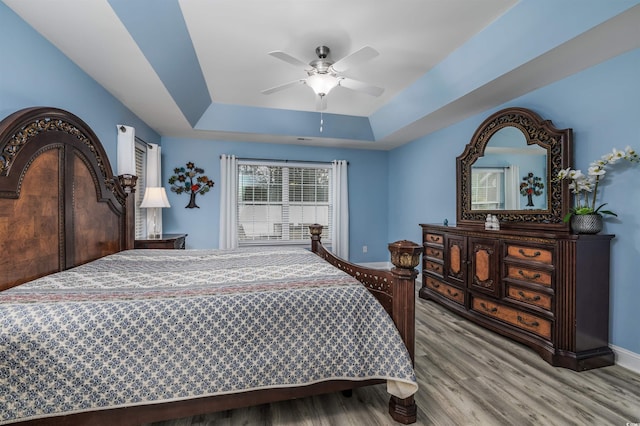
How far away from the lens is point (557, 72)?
2.40 m

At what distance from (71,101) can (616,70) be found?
4.34m

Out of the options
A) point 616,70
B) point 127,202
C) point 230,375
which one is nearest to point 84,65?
point 127,202

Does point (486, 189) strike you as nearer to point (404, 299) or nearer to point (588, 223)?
point (588, 223)

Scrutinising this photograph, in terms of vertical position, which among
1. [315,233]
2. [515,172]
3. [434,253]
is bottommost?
[434,253]

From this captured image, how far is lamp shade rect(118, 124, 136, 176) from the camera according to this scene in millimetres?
2996

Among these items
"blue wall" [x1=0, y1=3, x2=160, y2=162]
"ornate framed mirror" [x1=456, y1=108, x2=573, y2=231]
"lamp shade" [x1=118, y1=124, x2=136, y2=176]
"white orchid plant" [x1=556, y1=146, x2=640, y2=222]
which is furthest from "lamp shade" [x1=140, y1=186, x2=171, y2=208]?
"white orchid plant" [x1=556, y1=146, x2=640, y2=222]

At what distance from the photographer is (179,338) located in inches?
52.3

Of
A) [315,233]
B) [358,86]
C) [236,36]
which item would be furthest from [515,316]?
[236,36]

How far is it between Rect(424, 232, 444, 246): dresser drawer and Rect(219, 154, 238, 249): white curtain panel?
295 centimetres

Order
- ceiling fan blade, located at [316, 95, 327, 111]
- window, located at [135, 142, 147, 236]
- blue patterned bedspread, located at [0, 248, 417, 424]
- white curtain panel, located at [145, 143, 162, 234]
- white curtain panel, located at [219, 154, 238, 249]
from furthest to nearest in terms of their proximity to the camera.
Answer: white curtain panel, located at [219, 154, 238, 249] → white curtain panel, located at [145, 143, 162, 234] → window, located at [135, 142, 147, 236] → ceiling fan blade, located at [316, 95, 327, 111] → blue patterned bedspread, located at [0, 248, 417, 424]

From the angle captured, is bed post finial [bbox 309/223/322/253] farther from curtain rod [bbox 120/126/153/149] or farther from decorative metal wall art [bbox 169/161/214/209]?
decorative metal wall art [bbox 169/161/214/209]

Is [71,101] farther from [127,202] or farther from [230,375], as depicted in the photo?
[230,375]

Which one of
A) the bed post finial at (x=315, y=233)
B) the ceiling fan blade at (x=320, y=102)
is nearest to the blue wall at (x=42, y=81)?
the ceiling fan blade at (x=320, y=102)

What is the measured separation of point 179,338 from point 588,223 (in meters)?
2.93
